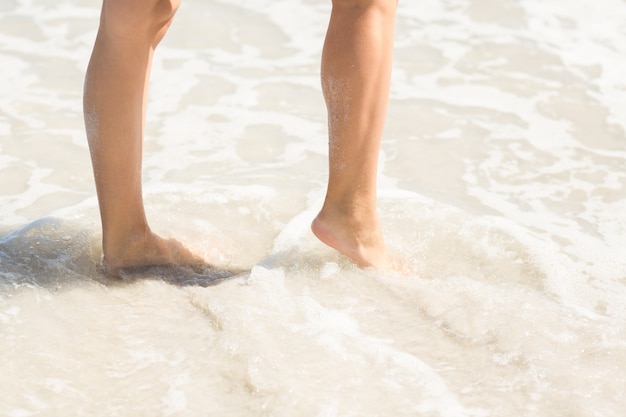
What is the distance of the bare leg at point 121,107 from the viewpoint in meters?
2.07

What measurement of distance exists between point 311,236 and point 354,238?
0.27m

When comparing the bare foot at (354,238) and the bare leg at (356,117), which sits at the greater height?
the bare leg at (356,117)

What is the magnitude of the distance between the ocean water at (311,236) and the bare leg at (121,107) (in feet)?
0.50

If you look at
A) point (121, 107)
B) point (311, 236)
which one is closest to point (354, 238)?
point (311, 236)

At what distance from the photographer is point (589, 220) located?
2754mm

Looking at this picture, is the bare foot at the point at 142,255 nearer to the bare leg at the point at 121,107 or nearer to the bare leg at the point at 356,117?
the bare leg at the point at 121,107

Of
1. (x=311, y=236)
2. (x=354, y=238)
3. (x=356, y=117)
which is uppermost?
(x=356, y=117)

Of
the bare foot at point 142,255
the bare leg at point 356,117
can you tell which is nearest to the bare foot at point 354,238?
the bare leg at point 356,117

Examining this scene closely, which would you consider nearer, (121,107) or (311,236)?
(121,107)

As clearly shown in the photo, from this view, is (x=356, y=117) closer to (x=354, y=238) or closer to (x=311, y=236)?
(x=354, y=238)

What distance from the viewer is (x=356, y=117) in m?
2.19

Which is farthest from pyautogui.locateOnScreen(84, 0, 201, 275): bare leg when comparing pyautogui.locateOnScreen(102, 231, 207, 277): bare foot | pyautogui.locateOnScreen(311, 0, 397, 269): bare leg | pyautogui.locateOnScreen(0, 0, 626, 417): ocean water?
pyautogui.locateOnScreen(311, 0, 397, 269): bare leg

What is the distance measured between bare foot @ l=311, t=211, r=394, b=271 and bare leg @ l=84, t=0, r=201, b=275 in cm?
44

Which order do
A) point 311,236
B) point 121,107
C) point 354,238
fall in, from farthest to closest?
point 311,236
point 354,238
point 121,107
